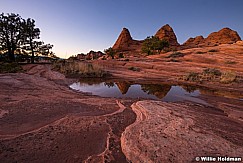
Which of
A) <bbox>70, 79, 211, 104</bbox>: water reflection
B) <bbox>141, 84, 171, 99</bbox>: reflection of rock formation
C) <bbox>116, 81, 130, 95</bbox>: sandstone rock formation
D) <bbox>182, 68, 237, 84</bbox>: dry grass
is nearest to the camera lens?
<bbox>70, 79, 211, 104</bbox>: water reflection

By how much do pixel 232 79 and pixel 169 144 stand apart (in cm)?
982

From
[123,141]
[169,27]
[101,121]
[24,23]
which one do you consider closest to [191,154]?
[123,141]

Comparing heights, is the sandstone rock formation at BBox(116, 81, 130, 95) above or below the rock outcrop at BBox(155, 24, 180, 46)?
below

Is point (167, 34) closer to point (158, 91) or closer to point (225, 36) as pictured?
point (225, 36)

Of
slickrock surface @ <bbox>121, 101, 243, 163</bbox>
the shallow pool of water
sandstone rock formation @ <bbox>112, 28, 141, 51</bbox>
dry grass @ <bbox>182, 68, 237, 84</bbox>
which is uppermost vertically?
sandstone rock formation @ <bbox>112, 28, 141, 51</bbox>

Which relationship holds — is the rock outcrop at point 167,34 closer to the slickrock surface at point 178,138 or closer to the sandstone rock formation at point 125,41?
the sandstone rock formation at point 125,41

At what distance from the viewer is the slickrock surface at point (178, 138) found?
2.35 m

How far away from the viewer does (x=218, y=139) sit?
2.79 metres

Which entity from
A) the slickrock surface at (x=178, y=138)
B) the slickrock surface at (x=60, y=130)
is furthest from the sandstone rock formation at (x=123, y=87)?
the slickrock surface at (x=178, y=138)

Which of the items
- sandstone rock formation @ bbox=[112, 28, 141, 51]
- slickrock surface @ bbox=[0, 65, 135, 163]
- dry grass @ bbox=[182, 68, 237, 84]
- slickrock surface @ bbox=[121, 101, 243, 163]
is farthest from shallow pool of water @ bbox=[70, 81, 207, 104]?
sandstone rock formation @ bbox=[112, 28, 141, 51]

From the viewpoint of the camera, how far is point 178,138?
2.77 m

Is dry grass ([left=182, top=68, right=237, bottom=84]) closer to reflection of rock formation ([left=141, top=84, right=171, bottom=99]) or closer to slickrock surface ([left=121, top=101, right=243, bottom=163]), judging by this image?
reflection of rock formation ([left=141, top=84, right=171, bottom=99])

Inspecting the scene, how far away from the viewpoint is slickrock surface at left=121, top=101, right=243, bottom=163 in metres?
2.35

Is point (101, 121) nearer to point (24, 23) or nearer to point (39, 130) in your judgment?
point (39, 130)
